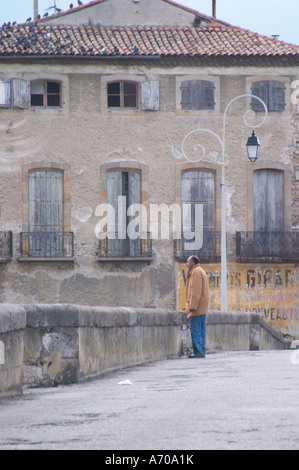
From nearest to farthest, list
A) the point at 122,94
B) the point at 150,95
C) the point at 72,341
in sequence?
1. the point at 72,341
2. the point at 150,95
3. the point at 122,94

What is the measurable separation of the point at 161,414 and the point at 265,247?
24.6 meters

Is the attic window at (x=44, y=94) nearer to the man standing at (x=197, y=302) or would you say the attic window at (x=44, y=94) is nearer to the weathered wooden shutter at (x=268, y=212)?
the weathered wooden shutter at (x=268, y=212)

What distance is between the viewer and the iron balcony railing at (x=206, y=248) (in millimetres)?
30781

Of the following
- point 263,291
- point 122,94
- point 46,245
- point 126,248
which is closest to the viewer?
point 46,245

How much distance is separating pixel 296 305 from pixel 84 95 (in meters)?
9.20

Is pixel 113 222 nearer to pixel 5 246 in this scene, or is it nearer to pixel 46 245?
pixel 46 245

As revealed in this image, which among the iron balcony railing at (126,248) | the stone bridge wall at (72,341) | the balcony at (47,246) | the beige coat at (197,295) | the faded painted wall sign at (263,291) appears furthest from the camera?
the faded painted wall sign at (263,291)

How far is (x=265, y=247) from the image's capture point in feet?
102

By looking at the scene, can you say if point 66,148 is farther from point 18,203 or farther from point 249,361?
point 249,361

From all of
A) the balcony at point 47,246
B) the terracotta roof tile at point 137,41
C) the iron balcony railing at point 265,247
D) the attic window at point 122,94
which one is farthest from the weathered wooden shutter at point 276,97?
the balcony at point 47,246

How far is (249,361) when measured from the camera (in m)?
13.0

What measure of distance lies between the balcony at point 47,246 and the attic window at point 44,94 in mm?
4024

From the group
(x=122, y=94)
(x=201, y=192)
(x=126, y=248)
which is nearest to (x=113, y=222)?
(x=126, y=248)
